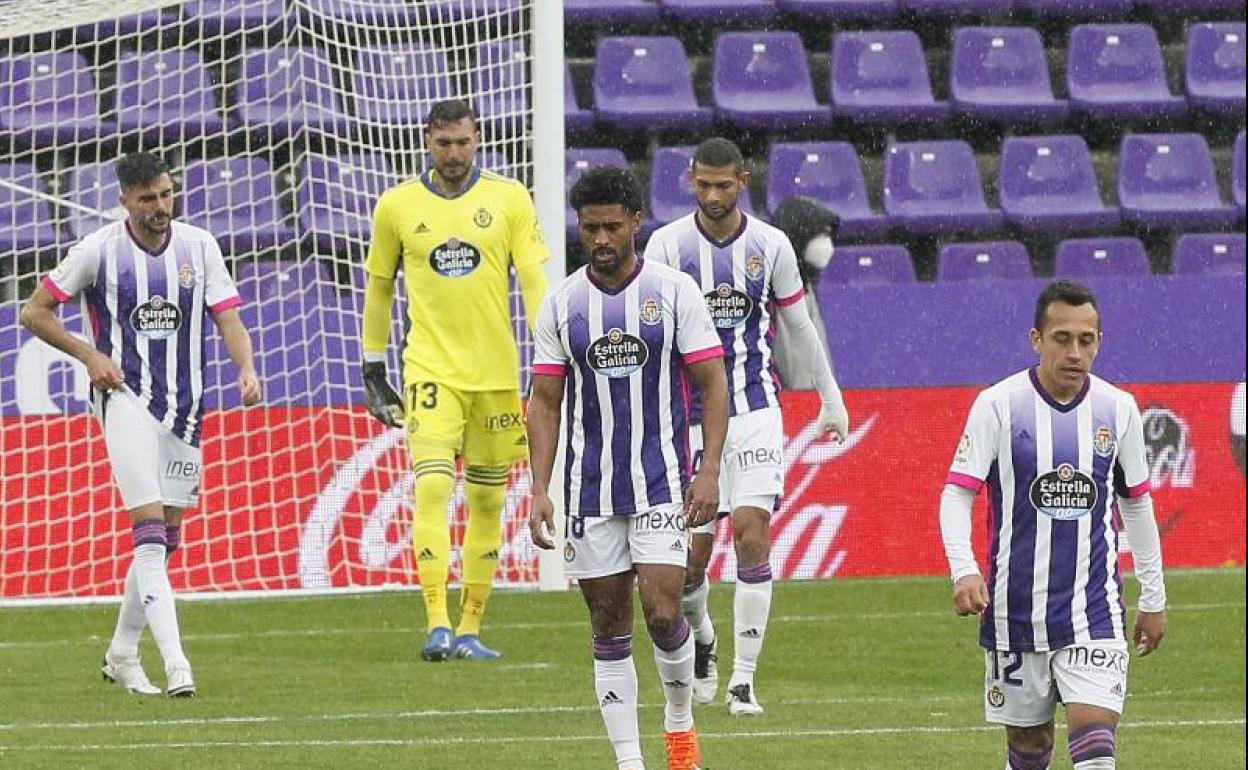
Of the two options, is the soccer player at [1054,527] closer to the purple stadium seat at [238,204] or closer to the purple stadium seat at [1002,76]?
the purple stadium seat at [238,204]

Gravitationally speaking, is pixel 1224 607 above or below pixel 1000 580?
below

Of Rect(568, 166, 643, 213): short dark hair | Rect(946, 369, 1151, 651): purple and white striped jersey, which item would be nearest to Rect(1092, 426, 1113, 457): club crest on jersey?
Rect(946, 369, 1151, 651): purple and white striped jersey

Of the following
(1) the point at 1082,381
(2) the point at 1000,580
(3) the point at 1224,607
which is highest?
(1) the point at 1082,381

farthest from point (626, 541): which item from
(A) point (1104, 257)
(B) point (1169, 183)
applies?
(B) point (1169, 183)

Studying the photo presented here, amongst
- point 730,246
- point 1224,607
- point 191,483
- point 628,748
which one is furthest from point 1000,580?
point 1224,607

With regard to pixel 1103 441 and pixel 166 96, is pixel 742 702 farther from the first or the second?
pixel 166 96

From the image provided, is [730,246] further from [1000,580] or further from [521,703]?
[1000,580]

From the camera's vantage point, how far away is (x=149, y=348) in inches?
378

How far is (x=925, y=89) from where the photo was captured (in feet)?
62.2

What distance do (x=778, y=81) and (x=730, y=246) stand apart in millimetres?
9779

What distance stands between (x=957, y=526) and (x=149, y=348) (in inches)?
165

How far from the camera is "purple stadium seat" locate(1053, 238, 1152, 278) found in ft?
58.4

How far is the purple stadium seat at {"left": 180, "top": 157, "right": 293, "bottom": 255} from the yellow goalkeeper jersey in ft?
13.9

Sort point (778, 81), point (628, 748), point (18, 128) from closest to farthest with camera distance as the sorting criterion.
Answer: point (628, 748)
point (18, 128)
point (778, 81)
